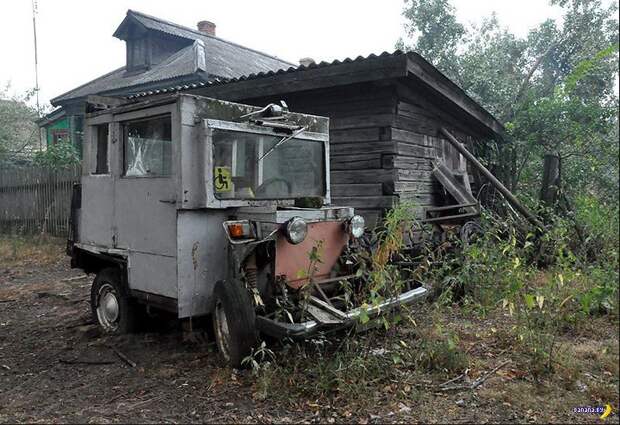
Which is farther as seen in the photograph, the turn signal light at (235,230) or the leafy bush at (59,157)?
the leafy bush at (59,157)

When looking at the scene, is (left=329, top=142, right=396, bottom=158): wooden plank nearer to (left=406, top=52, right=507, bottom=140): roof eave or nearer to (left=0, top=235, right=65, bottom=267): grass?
(left=406, top=52, right=507, bottom=140): roof eave

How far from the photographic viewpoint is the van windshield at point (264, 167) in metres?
4.51

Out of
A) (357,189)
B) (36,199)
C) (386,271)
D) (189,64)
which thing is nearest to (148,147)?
(386,271)

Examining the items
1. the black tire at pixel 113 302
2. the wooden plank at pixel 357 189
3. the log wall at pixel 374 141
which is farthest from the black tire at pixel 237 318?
the wooden plank at pixel 357 189

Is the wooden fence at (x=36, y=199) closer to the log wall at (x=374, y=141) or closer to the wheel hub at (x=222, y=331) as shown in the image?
the log wall at (x=374, y=141)

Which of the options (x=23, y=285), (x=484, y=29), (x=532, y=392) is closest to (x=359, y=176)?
(x=532, y=392)

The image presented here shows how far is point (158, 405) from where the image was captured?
373 cm

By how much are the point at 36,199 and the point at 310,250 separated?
10832mm

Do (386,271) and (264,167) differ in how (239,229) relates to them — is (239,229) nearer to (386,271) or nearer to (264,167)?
(264,167)

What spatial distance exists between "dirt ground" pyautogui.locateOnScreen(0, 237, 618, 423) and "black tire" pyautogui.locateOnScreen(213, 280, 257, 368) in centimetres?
20

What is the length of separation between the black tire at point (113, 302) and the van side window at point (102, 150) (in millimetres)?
1056

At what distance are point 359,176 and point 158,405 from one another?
186 inches

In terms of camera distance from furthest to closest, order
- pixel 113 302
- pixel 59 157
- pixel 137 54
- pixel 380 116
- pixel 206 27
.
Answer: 1. pixel 206 27
2. pixel 137 54
3. pixel 59 157
4. pixel 380 116
5. pixel 113 302

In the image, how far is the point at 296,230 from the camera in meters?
4.16
